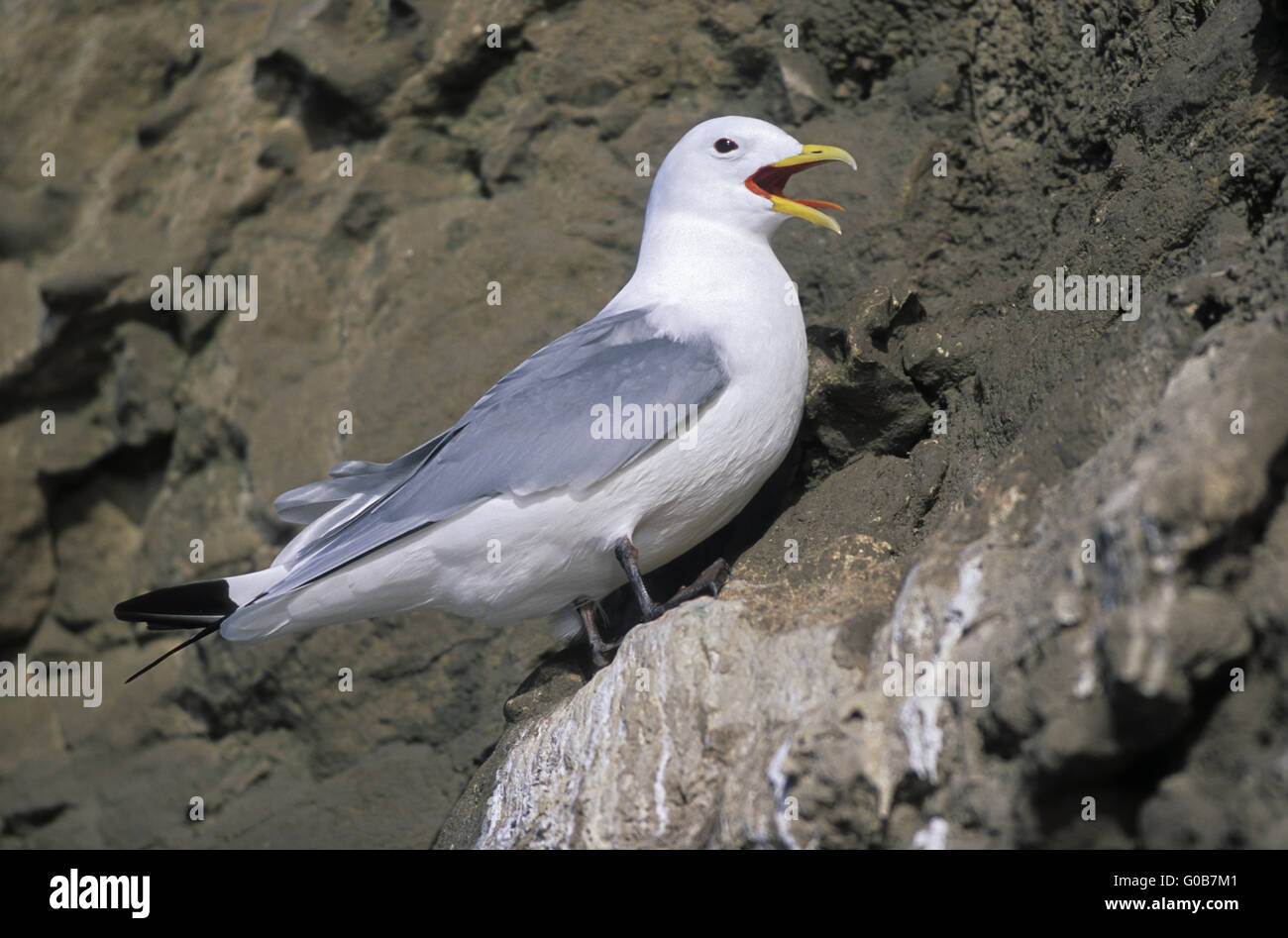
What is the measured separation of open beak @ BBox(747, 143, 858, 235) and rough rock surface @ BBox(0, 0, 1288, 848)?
0.31 metres

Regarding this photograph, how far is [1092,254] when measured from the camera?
137 inches

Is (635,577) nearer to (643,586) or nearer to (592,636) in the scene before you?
(643,586)

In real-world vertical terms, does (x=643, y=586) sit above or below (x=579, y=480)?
below

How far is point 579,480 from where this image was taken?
11.1ft

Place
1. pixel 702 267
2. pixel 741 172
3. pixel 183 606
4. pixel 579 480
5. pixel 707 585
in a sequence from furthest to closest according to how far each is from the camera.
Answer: pixel 741 172, pixel 702 267, pixel 183 606, pixel 707 585, pixel 579 480

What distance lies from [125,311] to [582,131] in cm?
239

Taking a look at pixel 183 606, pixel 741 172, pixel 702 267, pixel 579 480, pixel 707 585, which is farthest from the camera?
pixel 741 172

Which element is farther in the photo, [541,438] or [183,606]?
[183,606]

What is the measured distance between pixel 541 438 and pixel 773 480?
0.86 meters

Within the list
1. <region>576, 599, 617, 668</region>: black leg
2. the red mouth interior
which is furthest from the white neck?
<region>576, 599, 617, 668</region>: black leg

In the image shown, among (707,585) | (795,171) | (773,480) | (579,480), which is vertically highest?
(795,171)

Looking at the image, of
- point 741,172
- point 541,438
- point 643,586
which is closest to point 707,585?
point 643,586

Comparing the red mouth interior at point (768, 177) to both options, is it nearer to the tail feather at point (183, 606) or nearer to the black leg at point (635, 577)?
the black leg at point (635, 577)

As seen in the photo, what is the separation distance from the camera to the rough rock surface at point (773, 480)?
2139mm
